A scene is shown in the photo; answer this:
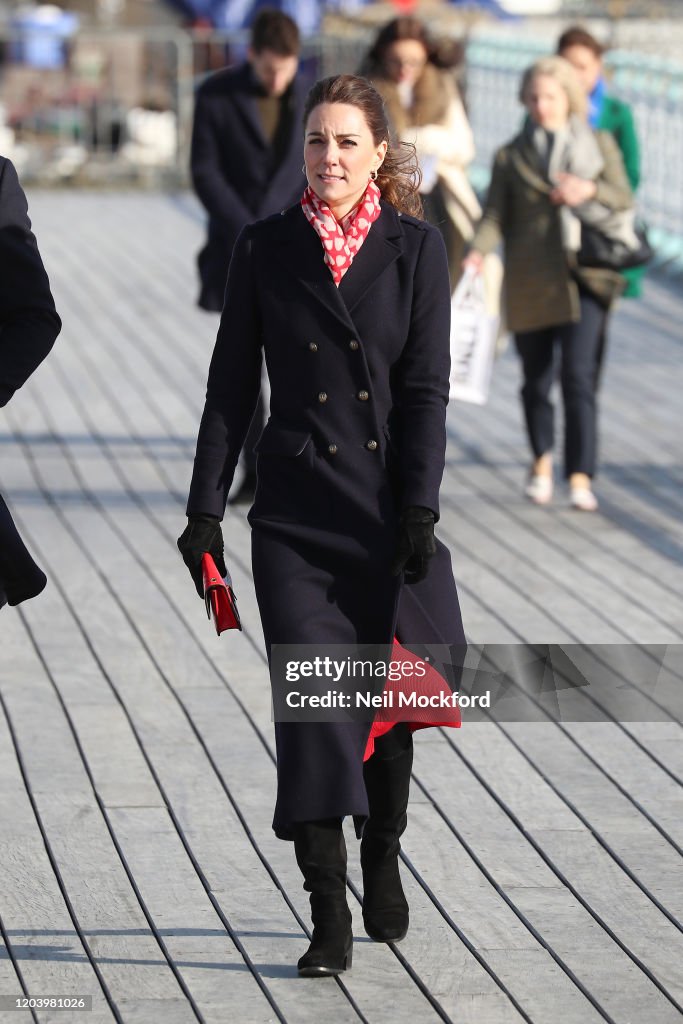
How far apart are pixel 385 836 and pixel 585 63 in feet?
16.7

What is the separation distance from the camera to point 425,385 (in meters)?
4.13

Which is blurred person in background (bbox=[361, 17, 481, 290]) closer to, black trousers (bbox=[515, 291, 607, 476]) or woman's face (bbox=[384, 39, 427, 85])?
woman's face (bbox=[384, 39, 427, 85])

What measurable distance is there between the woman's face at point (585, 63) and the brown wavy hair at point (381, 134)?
4280 mm

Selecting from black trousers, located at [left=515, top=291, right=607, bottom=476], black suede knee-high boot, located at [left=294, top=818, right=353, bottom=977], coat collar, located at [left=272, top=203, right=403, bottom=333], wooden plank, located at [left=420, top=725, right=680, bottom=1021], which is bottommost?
black trousers, located at [left=515, top=291, right=607, bottom=476]

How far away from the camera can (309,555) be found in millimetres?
4137

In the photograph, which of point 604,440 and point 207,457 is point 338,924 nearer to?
point 207,457

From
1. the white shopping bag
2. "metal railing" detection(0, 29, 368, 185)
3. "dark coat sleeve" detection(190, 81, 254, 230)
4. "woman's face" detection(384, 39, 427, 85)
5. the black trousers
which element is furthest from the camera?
"metal railing" detection(0, 29, 368, 185)

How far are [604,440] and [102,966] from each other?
241 inches

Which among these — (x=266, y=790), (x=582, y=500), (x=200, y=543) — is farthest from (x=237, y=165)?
(x=200, y=543)

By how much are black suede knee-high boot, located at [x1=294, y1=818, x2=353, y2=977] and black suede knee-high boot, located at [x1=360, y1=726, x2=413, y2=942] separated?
17 cm

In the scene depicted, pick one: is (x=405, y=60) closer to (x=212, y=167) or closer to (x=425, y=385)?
(x=212, y=167)

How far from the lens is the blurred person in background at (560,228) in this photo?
7.97 m

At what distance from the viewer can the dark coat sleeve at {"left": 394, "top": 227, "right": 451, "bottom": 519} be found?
13.4ft

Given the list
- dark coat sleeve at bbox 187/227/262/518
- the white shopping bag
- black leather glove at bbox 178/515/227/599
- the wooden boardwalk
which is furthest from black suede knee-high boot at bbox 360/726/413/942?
the white shopping bag
